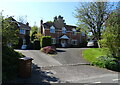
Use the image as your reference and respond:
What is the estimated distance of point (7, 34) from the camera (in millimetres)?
9492

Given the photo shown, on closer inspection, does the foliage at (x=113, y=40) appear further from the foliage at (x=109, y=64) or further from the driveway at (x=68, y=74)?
the driveway at (x=68, y=74)

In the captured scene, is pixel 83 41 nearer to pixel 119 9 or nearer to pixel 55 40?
pixel 55 40

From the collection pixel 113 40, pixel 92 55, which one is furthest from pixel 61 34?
pixel 113 40

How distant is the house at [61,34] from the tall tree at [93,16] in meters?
9.18

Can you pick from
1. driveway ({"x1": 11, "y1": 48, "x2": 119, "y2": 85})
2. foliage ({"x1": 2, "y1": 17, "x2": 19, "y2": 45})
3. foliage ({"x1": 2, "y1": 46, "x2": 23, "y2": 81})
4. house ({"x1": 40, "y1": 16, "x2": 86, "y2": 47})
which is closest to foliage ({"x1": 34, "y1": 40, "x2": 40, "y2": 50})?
house ({"x1": 40, "y1": 16, "x2": 86, "y2": 47})

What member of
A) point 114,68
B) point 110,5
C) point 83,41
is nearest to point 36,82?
point 114,68

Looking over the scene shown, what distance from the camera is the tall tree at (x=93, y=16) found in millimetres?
26875

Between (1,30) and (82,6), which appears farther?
(82,6)

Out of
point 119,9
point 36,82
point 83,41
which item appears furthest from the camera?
point 83,41

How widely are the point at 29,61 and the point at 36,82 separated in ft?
5.32

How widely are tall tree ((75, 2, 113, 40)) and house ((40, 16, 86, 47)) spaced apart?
918 centimetres

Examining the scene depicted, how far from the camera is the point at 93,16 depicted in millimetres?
27953

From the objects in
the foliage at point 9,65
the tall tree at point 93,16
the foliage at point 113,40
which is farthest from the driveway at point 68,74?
the tall tree at point 93,16

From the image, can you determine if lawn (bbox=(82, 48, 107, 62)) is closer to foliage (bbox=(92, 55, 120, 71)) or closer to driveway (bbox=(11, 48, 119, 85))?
foliage (bbox=(92, 55, 120, 71))
